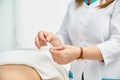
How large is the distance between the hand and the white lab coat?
4.4 inches

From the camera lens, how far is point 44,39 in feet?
3.18

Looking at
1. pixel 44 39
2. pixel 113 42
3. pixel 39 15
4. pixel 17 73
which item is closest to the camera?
pixel 17 73

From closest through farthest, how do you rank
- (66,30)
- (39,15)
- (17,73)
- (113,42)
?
(17,73)
(113,42)
(66,30)
(39,15)

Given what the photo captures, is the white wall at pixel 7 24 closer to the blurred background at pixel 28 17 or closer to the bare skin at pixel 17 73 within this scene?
the blurred background at pixel 28 17

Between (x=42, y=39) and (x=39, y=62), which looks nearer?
(x=39, y=62)

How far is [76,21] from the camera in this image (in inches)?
39.7

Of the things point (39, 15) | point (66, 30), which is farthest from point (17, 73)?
point (39, 15)

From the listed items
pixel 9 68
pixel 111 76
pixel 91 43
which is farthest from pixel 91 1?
pixel 9 68

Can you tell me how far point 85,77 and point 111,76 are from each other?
112mm

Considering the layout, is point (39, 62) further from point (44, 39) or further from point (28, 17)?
point (28, 17)

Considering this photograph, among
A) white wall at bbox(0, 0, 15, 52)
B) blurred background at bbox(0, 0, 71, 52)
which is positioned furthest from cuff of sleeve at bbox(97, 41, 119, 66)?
white wall at bbox(0, 0, 15, 52)

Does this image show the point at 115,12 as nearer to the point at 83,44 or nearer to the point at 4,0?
the point at 83,44

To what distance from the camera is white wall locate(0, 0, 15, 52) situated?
7.44 ft

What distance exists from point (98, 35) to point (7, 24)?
1.51m
